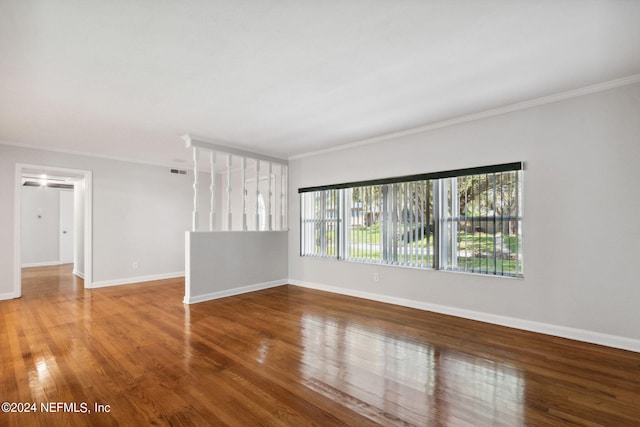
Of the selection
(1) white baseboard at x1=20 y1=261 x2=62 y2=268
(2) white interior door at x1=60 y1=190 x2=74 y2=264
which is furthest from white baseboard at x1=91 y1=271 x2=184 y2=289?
(2) white interior door at x1=60 y1=190 x2=74 y2=264

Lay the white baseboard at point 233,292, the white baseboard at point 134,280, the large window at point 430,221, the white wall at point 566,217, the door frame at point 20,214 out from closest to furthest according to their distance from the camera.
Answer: the white wall at point 566,217 → the large window at point 430,221 → the white baseboard at point 233,292 → the door frame at point 20,214 → the white baseboard at point 134,280

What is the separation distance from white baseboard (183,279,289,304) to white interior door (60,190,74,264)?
23.5 ft

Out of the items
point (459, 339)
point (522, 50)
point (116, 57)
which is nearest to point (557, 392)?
point (459, 339)

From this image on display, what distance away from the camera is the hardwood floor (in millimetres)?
1941

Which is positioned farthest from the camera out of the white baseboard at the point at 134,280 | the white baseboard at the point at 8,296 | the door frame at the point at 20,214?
the white baseboard at the point at 134,280

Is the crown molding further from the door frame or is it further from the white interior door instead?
the white interior door

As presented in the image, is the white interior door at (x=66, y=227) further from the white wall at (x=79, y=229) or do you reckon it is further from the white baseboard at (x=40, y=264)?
the white wall at (x=79, y=229)

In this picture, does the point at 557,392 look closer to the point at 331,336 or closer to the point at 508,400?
the point at 508,400

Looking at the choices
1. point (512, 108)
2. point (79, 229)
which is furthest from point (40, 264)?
point (512, 108)

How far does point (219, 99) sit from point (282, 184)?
2.88 metres

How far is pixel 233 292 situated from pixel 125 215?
9.80ft

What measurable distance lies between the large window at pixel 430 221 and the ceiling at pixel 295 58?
918 mm

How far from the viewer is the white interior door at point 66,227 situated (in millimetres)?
9031

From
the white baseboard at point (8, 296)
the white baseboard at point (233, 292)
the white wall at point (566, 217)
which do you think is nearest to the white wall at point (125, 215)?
the white baseboard at point (8, 296)
